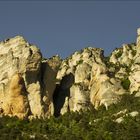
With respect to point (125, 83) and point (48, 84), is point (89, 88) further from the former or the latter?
point (48, 84)

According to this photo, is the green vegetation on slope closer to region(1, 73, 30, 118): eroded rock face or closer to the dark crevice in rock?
region(1, 73, 30, 118): eroded rock face

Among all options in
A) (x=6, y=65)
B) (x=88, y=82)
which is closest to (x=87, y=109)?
(x=88, y=82)

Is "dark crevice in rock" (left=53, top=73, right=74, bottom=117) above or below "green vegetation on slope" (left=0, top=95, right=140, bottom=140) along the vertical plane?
above

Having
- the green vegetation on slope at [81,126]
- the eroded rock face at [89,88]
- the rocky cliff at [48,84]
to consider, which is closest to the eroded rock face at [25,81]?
the rocky cliff at [48,84]

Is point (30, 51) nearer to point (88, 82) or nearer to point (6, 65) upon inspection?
point (6, 65)

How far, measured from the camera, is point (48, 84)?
11481 centimetres

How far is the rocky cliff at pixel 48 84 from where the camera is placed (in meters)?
109

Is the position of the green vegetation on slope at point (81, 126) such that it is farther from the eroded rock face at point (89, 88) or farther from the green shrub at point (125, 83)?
the green shrub at point (125, 83)

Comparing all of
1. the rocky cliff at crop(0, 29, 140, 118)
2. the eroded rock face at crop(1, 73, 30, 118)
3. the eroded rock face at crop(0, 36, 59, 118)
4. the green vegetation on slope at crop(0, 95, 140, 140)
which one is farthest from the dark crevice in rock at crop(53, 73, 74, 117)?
the eroded rock face at crop(1, 73, 30, 118)

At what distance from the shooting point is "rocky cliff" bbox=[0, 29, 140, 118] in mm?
109375

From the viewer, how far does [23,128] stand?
327ft

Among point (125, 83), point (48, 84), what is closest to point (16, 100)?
point (48, 84)

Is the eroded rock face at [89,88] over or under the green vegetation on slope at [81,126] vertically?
over

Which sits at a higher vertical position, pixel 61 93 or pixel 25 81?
pixel 25 81
